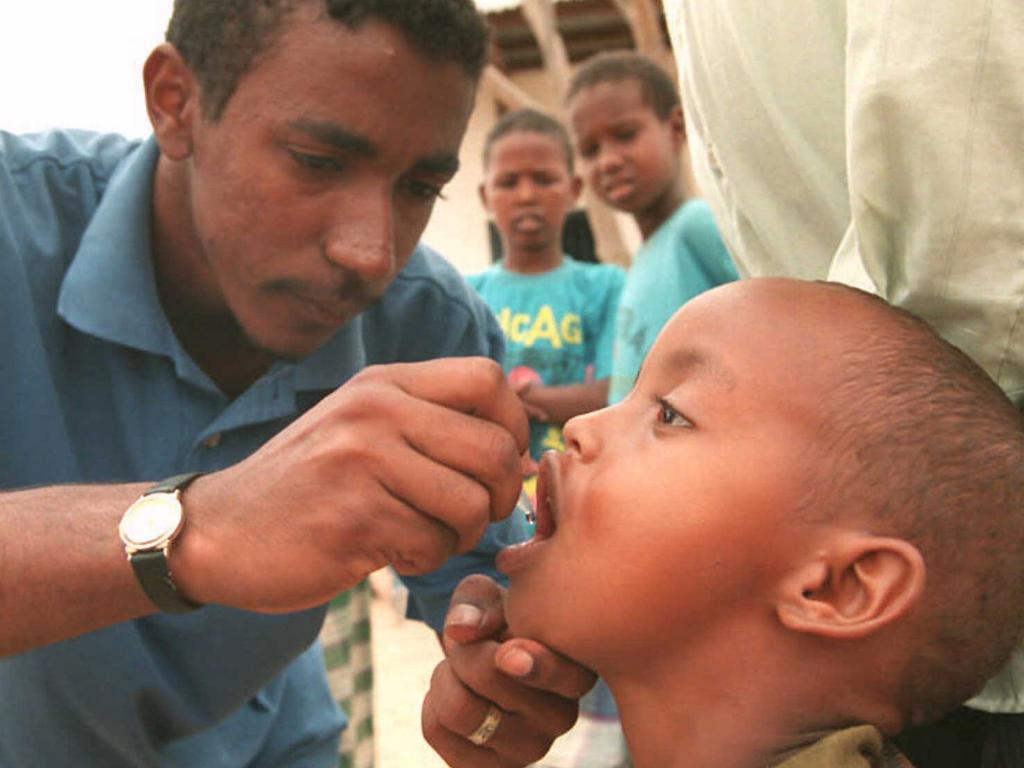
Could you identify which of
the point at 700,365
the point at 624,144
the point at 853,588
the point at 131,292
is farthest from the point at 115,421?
the point at 624,144

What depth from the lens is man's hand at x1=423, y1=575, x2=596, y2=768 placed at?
1183 millimetres

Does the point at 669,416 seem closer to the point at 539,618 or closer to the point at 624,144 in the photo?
the point at 539,618

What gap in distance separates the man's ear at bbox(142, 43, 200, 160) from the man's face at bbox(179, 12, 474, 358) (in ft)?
0.25

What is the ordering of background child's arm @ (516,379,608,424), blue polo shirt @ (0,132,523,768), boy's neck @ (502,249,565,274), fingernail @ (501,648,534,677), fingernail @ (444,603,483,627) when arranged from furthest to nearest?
boy's neck @ (502,249,565,274) → background child's arm @ (516,379,608,424) → blue polo shirt @ (0,132,523,768) → fingernail @ (444,603,483,627) → fingernail @ (501,648,534,677)

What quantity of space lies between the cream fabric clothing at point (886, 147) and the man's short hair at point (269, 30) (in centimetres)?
46

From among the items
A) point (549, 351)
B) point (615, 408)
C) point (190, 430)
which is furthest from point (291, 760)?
point (549, 351)

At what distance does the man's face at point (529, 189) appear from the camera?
13.8ft

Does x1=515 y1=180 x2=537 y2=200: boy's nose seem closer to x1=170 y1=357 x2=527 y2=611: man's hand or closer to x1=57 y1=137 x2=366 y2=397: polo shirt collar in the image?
x1=57 y1=137 x2=366 y2=397: polo shirt collar

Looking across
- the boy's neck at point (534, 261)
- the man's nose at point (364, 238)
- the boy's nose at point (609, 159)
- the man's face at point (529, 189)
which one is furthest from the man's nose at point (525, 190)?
the man's nose at point (364, 238)

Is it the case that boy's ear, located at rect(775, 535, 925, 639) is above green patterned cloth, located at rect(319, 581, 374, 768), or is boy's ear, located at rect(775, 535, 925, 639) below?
above

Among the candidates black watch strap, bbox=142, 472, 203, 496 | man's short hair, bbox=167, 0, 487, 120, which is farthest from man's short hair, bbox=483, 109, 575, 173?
black watch strap, bbox=142, 472, 203, 496

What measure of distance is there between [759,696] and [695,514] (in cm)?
20

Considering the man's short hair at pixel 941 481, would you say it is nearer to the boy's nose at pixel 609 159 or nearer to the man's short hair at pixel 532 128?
the boy's nose at pixel 609 159

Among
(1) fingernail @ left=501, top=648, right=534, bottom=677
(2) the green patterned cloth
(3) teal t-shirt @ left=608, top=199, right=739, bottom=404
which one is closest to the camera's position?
(1) fingernail @ left=501, top=648, right=534, bottom=677
